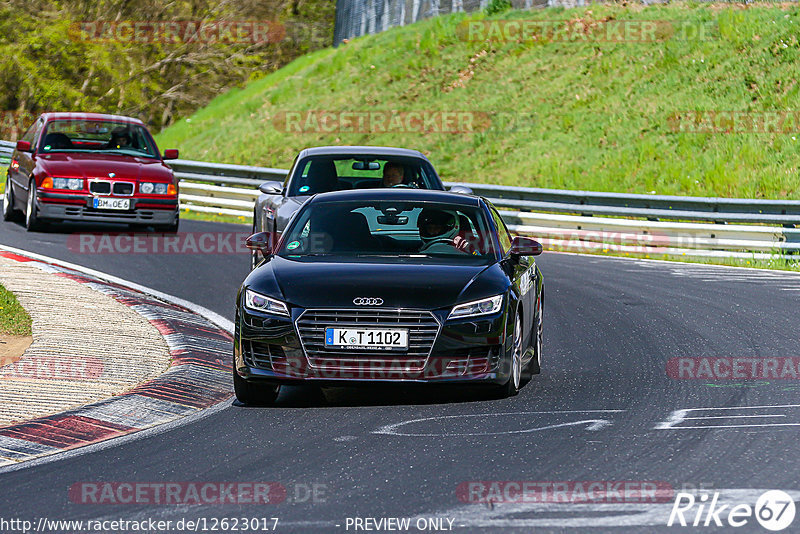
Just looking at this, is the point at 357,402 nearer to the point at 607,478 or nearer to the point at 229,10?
the point at 607,478

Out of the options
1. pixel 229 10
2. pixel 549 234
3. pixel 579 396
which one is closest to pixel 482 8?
pixel 229 10

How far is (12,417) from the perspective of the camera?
776 cm

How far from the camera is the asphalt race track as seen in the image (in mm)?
5711

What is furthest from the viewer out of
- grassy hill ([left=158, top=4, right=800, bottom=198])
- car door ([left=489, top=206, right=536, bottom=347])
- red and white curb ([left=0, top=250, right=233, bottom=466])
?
grassy hill ([left=158, top=4, right=800, bottom=198])

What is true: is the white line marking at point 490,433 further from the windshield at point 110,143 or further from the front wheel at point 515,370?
the windshield at point 110,143

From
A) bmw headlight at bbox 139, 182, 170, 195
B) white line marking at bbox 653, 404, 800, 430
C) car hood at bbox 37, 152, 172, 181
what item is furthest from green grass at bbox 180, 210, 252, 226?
white line marking at bbox 653, 404, 800, 430

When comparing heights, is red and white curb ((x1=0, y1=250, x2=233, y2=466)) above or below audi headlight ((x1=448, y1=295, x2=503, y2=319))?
below

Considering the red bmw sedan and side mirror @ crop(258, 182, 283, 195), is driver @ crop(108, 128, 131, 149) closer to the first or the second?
the red bmw sedan

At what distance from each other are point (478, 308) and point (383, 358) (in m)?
0.68

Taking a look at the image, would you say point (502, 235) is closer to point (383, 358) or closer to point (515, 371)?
point (515, 371)

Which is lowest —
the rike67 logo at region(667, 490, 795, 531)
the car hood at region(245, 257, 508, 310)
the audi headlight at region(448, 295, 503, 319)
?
the rike67 logo at region(667, 490, 795, 531)

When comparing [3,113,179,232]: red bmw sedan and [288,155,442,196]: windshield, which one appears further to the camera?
[3,113,179,232]: red bmw sedan

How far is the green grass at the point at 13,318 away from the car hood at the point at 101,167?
7128 millimetres

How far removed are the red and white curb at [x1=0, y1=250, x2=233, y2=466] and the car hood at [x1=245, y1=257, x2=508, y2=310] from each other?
0.90 metres
